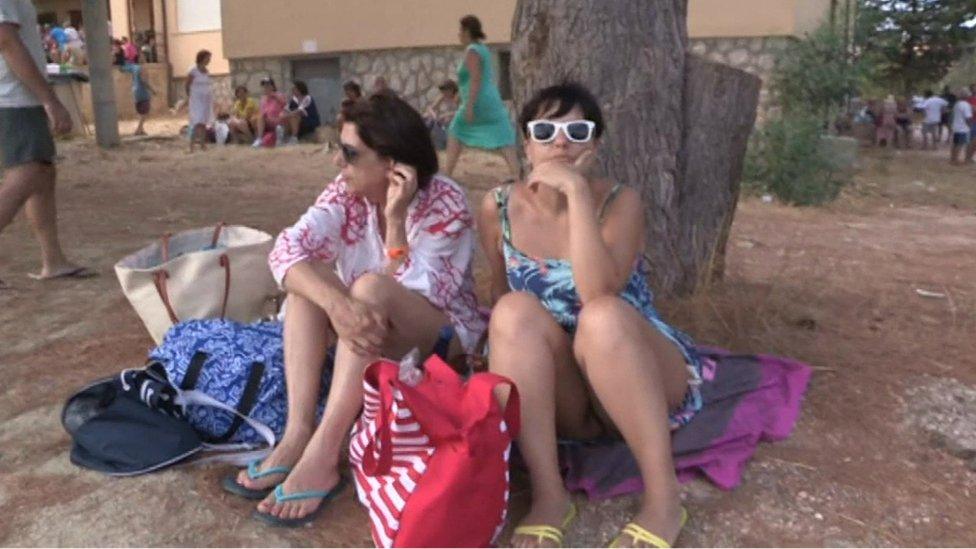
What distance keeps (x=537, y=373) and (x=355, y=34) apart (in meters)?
14.4

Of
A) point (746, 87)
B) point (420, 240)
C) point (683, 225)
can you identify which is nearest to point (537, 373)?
point (420, 240)

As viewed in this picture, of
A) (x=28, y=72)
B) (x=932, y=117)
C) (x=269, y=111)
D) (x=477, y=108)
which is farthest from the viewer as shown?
(x=932, y=117)

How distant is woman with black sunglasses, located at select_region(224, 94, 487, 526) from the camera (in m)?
2.58

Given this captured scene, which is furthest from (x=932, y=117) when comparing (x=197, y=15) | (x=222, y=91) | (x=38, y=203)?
(x=38, y=203)

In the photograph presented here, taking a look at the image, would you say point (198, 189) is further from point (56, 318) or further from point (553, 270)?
point (553, 270)

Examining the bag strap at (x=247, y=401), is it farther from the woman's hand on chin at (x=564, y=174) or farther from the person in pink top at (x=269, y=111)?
the person in pink top at (x=269, y=111)

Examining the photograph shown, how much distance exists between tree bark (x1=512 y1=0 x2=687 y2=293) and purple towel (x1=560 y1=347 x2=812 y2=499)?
85cm

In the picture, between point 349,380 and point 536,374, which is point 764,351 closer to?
point 536,374

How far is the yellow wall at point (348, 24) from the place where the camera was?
1527 cm

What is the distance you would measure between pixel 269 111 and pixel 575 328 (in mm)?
13109

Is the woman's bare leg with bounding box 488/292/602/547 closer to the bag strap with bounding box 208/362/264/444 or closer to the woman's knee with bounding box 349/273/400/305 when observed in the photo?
the woman's knee with bounding box 349/273/400/305

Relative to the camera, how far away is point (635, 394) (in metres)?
2.33

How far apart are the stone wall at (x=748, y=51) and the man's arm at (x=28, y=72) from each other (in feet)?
35.5

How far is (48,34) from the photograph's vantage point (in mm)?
22000
